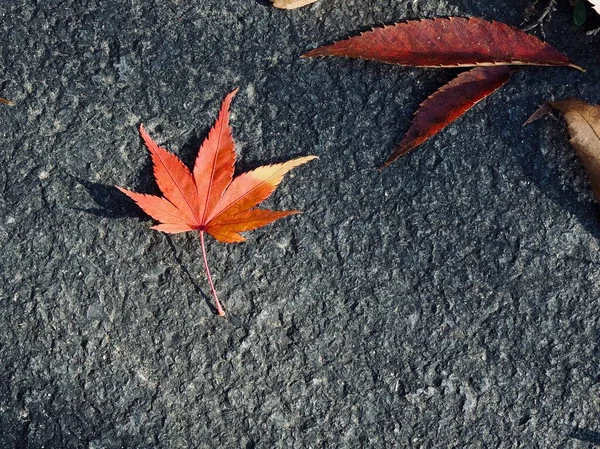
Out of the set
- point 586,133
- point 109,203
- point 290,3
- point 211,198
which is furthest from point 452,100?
point 109,203

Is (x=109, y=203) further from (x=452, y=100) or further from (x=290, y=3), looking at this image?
(x=452, y=100)

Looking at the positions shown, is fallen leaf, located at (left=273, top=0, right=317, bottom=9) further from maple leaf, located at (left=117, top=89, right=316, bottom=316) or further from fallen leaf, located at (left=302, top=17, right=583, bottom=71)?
maple leaf, located at (left=117, top=89, right=316, bottom=316)

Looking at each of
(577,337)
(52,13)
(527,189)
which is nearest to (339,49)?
(527,189)

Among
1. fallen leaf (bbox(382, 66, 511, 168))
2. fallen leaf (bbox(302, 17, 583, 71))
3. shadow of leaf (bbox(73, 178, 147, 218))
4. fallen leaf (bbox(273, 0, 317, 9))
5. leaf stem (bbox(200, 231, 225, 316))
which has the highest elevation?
fallen leaf (bbox(273, 0, 317, 9))

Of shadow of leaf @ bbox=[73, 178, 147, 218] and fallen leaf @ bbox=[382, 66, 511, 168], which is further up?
fallen leaf @ bbox=[382, 66, 511, 168]

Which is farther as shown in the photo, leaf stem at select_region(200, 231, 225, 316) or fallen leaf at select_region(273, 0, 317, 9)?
fallen leaf at select_region(273, 0, 317, 9)

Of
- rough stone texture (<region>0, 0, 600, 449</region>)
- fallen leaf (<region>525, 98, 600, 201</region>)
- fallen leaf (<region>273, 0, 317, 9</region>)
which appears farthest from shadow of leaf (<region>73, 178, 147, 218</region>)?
fallen leaf (<region>525, 98, 600, 201</region>)
